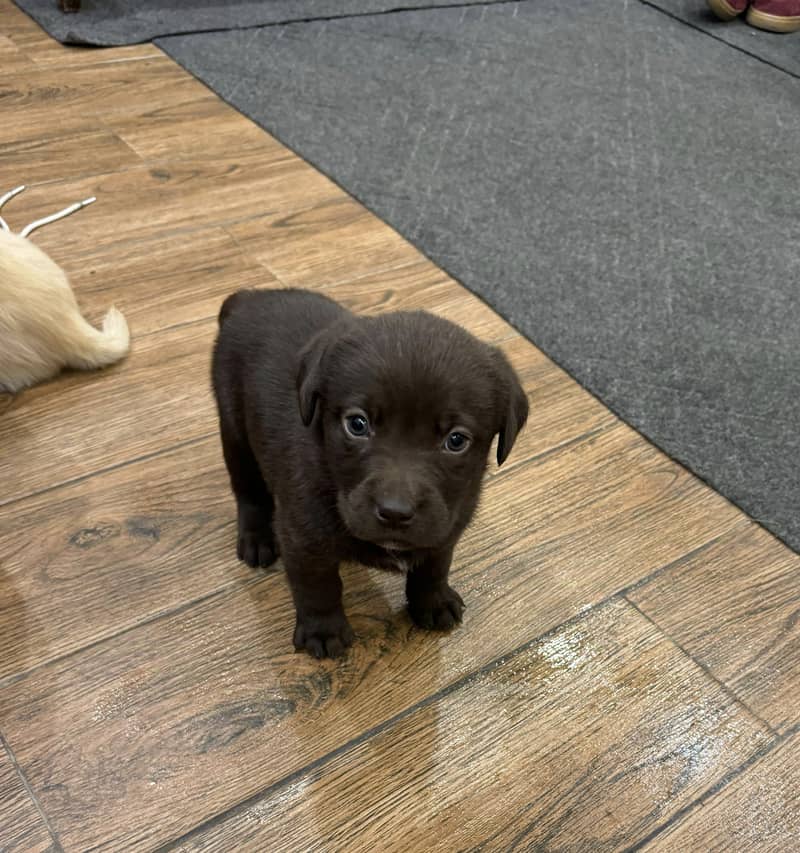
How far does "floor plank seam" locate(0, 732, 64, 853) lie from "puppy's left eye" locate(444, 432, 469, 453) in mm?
742

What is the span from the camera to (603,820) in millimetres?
1235

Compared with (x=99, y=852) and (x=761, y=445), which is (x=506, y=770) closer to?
(x=99, y=852)

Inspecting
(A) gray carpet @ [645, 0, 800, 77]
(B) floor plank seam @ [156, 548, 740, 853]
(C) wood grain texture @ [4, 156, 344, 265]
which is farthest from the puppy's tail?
(A) gray carpet @ [645, 0, 800, 77]

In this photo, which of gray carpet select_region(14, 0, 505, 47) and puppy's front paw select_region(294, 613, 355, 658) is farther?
gray carpet select_region(14, 0, 505, 47)

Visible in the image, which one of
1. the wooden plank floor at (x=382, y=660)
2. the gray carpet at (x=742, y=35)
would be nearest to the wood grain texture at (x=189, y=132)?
the wooden plank floor at (x=382, y=660)

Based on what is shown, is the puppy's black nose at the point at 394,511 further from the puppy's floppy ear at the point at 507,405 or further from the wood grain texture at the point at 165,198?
the wood grain texture at the point at 165,198

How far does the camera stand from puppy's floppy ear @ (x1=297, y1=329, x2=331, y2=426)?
1.11 metres

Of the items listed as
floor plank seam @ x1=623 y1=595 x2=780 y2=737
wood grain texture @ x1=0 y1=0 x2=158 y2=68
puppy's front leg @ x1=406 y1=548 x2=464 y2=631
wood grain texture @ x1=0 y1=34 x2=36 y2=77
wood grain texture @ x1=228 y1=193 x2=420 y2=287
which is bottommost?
wood grain texture @ x1=0 y1=34 x2=36 y2=77

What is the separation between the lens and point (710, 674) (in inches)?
56.3

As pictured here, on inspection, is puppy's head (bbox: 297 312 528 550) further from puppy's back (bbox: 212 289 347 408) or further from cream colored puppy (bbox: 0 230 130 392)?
cream colored puppy (bbox: 0 230 130 392)

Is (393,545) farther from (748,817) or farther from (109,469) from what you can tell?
(109,469)

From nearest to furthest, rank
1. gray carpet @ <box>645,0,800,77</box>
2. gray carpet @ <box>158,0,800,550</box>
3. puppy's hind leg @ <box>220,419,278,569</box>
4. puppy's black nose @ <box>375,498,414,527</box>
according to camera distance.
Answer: puppy's black nose @ <box>375,498,414,527</box> → puppy's hind leg @ <box>220,419,278,569</box> → gray carpet @ <box>158,0,800,550</box> → gray carpet @ <box>645,0,800,77</box>

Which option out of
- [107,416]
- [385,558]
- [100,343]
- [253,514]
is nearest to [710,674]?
[385,558]

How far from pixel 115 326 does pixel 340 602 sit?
36.9 inches
